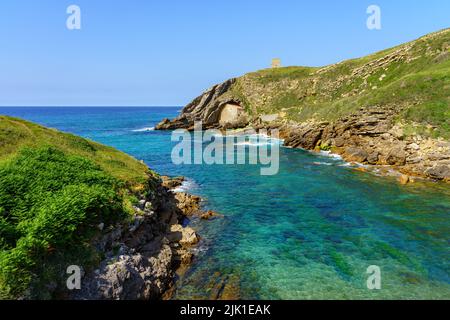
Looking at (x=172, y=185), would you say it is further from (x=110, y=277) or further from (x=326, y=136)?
(x=326, y=136)

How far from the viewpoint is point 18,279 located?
13.2 m

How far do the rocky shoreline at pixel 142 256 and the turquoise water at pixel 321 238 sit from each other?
1376 millimetres

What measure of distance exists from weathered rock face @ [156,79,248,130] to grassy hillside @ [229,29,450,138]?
415 cm

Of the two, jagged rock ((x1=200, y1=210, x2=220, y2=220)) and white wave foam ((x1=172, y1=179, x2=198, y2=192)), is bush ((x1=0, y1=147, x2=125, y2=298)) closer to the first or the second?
jagged rock ((x1=200, y1=210, x2=220, y2=220))

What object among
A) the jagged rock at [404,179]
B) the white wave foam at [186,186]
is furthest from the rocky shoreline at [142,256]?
the jagged rock at [404,179]

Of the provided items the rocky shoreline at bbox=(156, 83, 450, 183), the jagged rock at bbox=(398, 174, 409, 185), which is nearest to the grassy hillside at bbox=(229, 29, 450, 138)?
the rocky shoreline at bbox=(156, 83, 450, 183)

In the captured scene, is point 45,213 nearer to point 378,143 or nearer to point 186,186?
point 186,186

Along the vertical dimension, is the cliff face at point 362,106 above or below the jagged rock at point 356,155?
above

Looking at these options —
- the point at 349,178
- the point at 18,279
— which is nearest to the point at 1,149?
the point at 18,279

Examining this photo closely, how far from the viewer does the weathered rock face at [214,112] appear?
114 m

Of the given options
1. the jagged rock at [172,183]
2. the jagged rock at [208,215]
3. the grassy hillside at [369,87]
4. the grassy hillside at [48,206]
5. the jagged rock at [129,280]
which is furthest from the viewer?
the grassy hillside at [369,87]

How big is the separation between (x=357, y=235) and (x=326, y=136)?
1823 inches

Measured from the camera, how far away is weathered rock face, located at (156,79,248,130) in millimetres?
114062

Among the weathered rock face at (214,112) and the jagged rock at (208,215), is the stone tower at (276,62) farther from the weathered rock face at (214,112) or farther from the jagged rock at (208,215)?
the jagged rock at (208,215)
